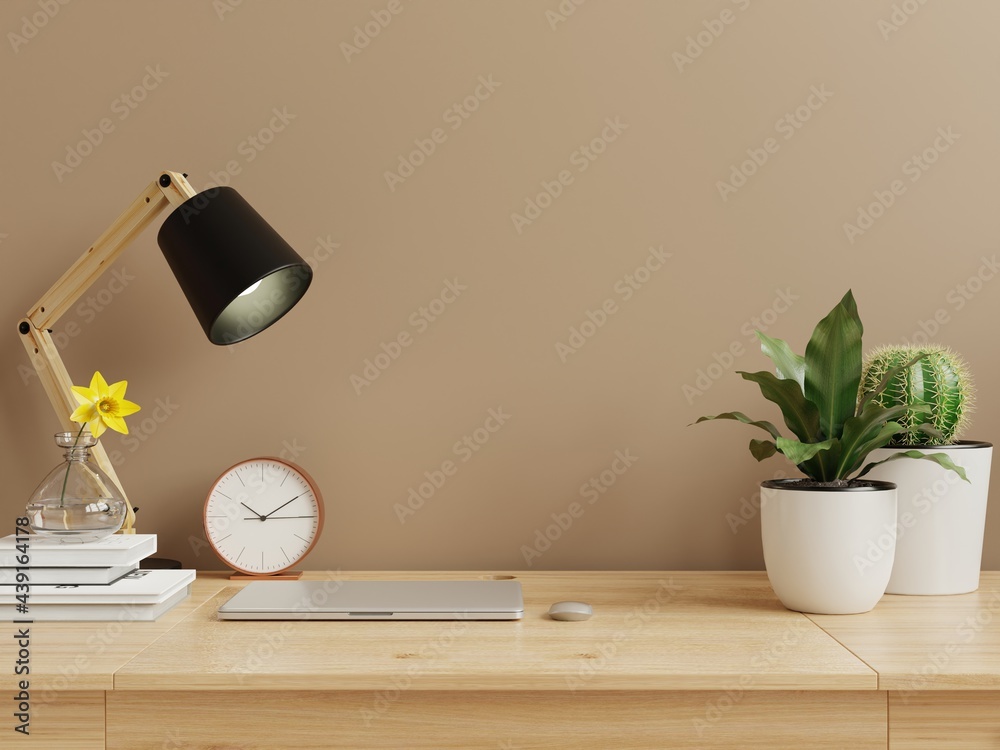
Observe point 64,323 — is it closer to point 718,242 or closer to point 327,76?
point 327,76

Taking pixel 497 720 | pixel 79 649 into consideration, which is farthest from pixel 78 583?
pixel 497 720

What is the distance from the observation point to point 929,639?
0.86 m

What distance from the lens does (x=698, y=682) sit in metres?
0.76

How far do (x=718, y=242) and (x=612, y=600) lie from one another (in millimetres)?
574

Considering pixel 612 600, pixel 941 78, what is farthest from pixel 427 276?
pixel 941 78

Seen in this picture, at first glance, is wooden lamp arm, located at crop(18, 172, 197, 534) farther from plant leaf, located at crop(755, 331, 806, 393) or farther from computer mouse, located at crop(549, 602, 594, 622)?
plant leaf, located at crop(755, 331, 806, 393)

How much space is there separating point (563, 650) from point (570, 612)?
0.11m

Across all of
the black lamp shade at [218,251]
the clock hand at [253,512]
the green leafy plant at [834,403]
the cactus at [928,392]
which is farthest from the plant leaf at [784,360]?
the clock hand at [253,512]

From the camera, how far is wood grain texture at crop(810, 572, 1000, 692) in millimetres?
753

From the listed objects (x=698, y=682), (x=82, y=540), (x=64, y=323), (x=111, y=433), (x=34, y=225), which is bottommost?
(x=698, y=682)

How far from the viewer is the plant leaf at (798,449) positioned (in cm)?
93

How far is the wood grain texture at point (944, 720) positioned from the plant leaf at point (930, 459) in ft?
0.92

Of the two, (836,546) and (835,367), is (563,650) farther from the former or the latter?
(835,367)

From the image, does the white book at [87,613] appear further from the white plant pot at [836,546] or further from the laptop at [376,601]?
the white plant pot at [836,546]
